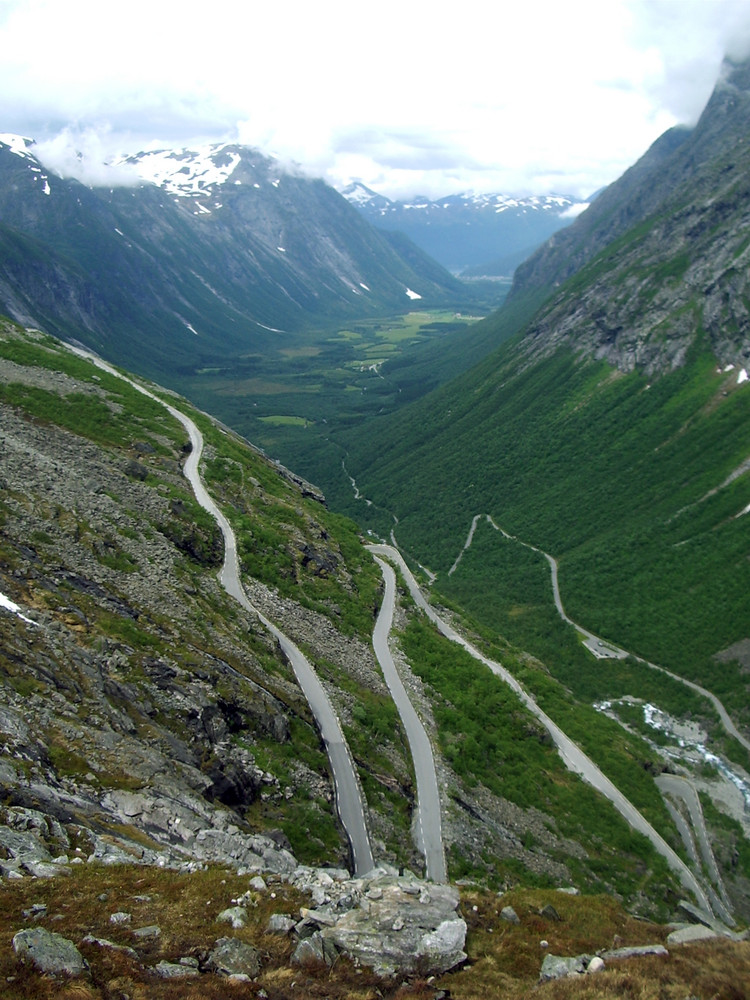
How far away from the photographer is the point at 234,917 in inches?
803

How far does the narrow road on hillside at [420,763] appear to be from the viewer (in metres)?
38.9

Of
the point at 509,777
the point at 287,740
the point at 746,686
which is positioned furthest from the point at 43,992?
the point at 746,686

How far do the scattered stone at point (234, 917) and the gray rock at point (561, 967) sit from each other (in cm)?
893

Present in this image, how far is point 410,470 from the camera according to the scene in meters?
187

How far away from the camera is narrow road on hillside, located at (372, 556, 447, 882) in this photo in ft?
128

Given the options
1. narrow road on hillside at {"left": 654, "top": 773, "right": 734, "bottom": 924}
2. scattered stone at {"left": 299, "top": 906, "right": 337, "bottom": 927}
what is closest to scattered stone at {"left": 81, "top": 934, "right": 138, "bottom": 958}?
scattered stone at {"left": 299, "top": 906, "right": 337, "bottom": 927}

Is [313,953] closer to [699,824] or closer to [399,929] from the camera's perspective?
[399,929]

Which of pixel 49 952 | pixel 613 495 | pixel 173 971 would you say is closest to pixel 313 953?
pixel 173 971

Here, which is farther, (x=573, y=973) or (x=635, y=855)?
(x=635, y=855)

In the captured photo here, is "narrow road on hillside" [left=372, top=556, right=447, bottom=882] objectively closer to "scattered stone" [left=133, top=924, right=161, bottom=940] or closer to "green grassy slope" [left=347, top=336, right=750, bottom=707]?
"scattered stone" [left=133, top=924, right=161, bottom=940]

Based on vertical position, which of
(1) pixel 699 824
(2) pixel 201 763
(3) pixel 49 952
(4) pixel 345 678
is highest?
(3) pixel 49 952

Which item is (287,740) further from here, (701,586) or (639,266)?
(639,266)

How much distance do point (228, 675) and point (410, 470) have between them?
148 metres

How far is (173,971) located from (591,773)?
4730 centimetres
